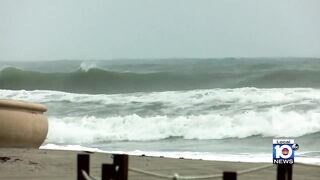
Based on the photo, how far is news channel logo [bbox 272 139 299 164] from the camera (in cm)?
411

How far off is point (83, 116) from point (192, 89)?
3233mm

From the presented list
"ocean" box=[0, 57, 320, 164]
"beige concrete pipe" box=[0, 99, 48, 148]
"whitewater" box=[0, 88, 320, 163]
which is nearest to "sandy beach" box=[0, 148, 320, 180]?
"beige concrete pipe" box=[0, 99, 48, 148]

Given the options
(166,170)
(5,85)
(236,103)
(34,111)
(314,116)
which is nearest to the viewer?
(166,170)

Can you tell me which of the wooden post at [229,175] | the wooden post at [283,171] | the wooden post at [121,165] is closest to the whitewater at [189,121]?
the wooden post at [283,171]

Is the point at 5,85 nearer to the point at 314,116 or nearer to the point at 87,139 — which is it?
the point at 87,139

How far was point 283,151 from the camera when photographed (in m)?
4.17

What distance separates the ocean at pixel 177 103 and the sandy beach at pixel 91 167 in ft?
8.85

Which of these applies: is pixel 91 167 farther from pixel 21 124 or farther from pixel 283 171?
pixel 283 171

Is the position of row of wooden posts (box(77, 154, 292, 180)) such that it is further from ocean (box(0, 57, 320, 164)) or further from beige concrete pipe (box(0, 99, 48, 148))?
ocean (box(0, 57, 320, 164))

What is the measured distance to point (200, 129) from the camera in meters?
14.9

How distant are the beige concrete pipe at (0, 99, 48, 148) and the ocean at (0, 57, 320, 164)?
340 cm

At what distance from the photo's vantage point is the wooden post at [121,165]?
354cm

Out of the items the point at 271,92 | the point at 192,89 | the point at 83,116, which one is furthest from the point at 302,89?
the point at 83,116

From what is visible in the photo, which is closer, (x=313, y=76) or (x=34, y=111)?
(x=34, y=111)
